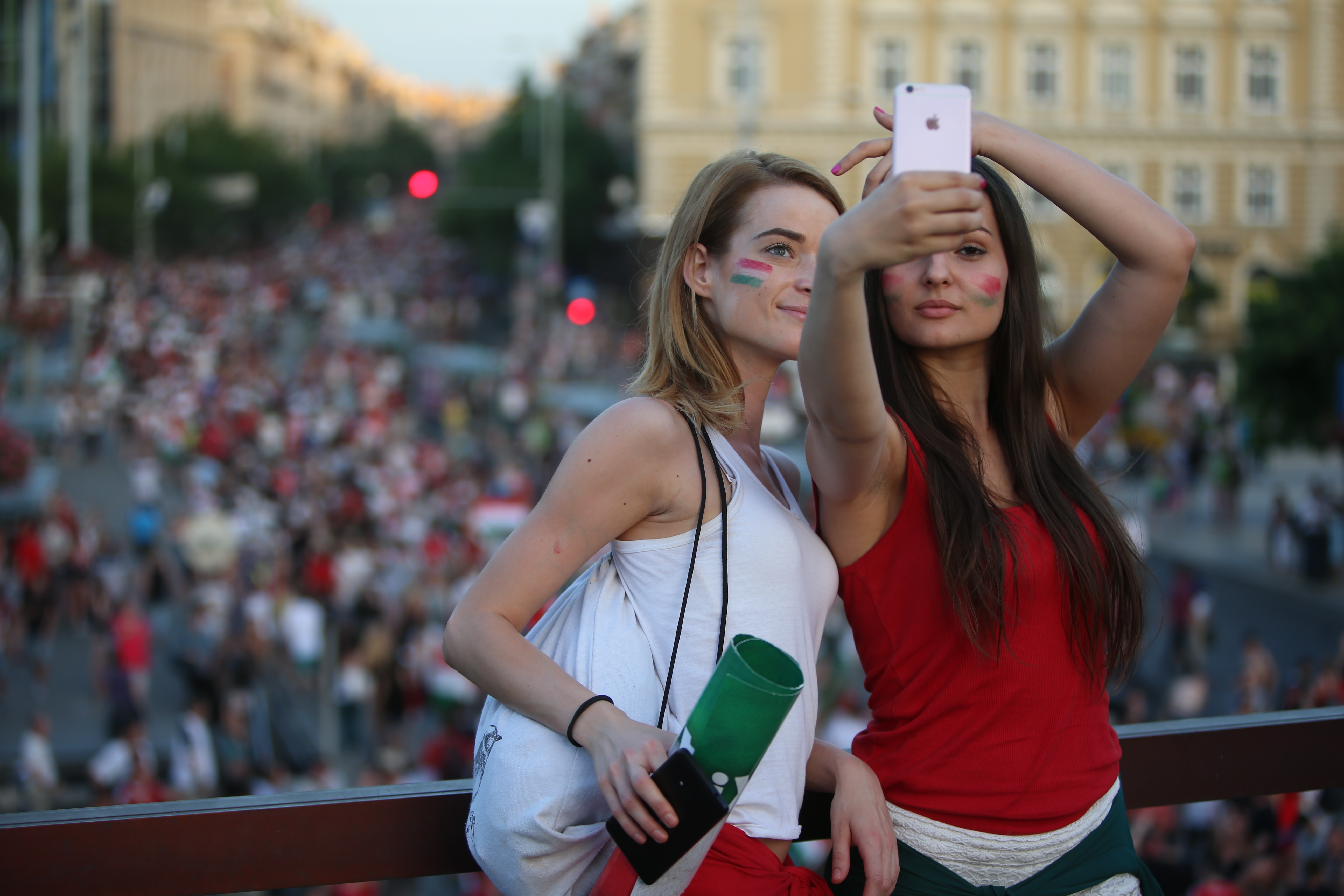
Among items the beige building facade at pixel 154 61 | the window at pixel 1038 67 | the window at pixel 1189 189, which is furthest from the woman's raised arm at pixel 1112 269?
the beige building facade at pixel 154 61

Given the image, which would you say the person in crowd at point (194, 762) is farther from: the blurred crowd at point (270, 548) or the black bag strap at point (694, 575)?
the black bag strap at point (694, 575)

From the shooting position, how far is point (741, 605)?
186cm

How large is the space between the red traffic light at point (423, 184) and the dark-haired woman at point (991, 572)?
1401 cm

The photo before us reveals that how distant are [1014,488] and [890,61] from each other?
47.3 metres

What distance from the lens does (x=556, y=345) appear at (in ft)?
117

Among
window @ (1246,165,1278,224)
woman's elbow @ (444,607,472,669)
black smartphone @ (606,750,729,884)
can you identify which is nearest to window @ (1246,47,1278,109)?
window @ (1246,165,1278,224)

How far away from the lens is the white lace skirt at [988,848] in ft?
6.61

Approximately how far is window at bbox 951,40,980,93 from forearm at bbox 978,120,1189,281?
154 ft

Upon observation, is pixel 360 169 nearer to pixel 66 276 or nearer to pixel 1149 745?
pixel 66 276

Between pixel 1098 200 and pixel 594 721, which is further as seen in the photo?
pixel 1098 200

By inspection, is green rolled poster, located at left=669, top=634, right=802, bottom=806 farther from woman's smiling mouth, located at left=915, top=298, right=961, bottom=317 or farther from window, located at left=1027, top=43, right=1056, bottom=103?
window, located at left=1027, top=43, right=1056, bottom=103

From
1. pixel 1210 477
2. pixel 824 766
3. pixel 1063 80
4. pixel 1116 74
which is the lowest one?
pixel 1210 477

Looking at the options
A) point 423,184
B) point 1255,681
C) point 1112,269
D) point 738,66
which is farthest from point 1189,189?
point 1112,269

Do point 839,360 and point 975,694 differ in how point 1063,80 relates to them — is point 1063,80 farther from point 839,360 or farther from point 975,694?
point 839,360
